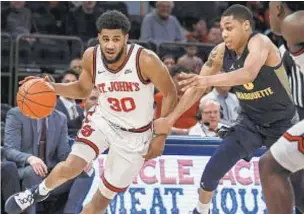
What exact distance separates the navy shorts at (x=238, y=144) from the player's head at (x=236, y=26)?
66cm

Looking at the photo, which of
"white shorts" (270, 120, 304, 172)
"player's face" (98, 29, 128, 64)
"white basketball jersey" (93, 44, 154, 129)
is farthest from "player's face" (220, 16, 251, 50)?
"white shorts" (270, 120, 304, 172)

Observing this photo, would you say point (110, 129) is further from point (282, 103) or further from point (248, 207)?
point (248, 207)

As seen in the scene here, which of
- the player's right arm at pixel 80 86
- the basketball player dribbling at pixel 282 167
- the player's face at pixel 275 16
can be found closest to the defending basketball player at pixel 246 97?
the player's face at pixel 275 16

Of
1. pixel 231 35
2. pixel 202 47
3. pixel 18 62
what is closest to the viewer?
pixel 231 35

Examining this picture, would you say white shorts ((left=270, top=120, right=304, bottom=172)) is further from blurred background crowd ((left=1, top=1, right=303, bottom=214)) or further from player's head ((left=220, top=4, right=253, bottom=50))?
blurred background crowd ((left=1, top=1, right=303, bottom=214))

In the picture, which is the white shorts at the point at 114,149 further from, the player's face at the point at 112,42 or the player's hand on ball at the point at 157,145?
the player's face at the point at 112,42

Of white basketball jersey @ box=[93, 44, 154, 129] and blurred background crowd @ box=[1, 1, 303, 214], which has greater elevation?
white basketball jersey @ box=[93, 44, 154, 129]

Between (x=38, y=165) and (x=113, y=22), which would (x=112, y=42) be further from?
(x=38, y=165)

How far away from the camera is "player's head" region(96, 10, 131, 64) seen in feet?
18.8

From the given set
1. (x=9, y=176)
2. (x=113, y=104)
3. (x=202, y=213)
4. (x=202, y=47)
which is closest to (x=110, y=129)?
(x=113, y=104)

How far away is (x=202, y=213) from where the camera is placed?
6172 mm

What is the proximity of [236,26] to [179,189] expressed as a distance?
1.97 metres

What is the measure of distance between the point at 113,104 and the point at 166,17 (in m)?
5.09

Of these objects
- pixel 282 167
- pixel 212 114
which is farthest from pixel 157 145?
pixel 212 114
